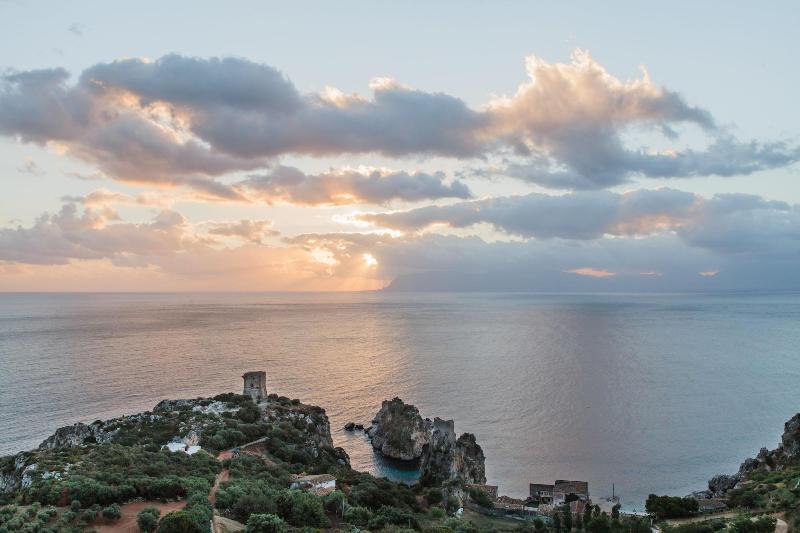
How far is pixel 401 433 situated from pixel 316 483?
93.9 feet

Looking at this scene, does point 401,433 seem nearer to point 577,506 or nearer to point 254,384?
point 254,384

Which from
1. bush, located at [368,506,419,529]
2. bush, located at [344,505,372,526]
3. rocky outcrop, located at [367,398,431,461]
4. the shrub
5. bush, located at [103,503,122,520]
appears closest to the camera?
the shrub

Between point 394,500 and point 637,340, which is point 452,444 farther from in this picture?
point 637,340

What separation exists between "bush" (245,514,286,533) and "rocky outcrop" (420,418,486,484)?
3168 cm

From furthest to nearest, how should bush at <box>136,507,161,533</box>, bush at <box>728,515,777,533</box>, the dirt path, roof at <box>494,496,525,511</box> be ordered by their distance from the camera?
roof at <box>494,496,525,511</box> < bush at <box>728,515,777,533</box> < the dirt path < bush at <box>136,507,161,533</box>

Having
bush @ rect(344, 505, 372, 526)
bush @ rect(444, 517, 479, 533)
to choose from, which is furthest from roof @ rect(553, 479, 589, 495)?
bush @ rect(344, 505, 372, 526)

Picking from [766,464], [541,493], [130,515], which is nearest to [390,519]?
[130,515]

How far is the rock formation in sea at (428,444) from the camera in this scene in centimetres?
5234

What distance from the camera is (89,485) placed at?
2339 cm

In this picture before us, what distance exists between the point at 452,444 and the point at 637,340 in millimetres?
112855

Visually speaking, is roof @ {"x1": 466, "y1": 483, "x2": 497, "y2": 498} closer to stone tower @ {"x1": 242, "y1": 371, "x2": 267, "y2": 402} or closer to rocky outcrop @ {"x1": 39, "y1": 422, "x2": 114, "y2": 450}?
stone tower @ {"x1": 242, "y1": 371, "x2": 267, "y2": 402}

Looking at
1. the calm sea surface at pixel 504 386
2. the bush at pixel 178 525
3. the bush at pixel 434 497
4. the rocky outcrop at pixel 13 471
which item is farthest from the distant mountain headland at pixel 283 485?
the calm sea surface at pixel 504 386

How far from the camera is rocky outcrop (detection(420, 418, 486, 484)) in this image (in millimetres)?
51781

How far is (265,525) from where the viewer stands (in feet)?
68.3
